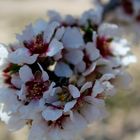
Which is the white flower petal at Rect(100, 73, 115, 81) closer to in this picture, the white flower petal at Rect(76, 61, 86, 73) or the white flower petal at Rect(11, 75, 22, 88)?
the white flower petal at Rect(76, 61, 86, 73)

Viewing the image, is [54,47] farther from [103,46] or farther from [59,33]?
[103,46]

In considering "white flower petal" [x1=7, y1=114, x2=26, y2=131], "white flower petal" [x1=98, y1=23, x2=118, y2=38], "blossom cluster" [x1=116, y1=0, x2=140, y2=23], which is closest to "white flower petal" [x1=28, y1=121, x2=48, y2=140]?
"white flower petal" [x1=7, y1=114, x2=26, y2=131]

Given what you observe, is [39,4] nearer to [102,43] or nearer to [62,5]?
[62,5]

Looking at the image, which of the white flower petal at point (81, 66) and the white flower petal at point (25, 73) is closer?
the white flower petal at point (25, 73)

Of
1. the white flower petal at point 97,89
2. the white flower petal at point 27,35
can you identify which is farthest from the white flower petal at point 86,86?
the white flower petal at point 27,35

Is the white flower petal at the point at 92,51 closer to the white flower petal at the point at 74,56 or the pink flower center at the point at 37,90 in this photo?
the white flower petal at the point at 74,56
